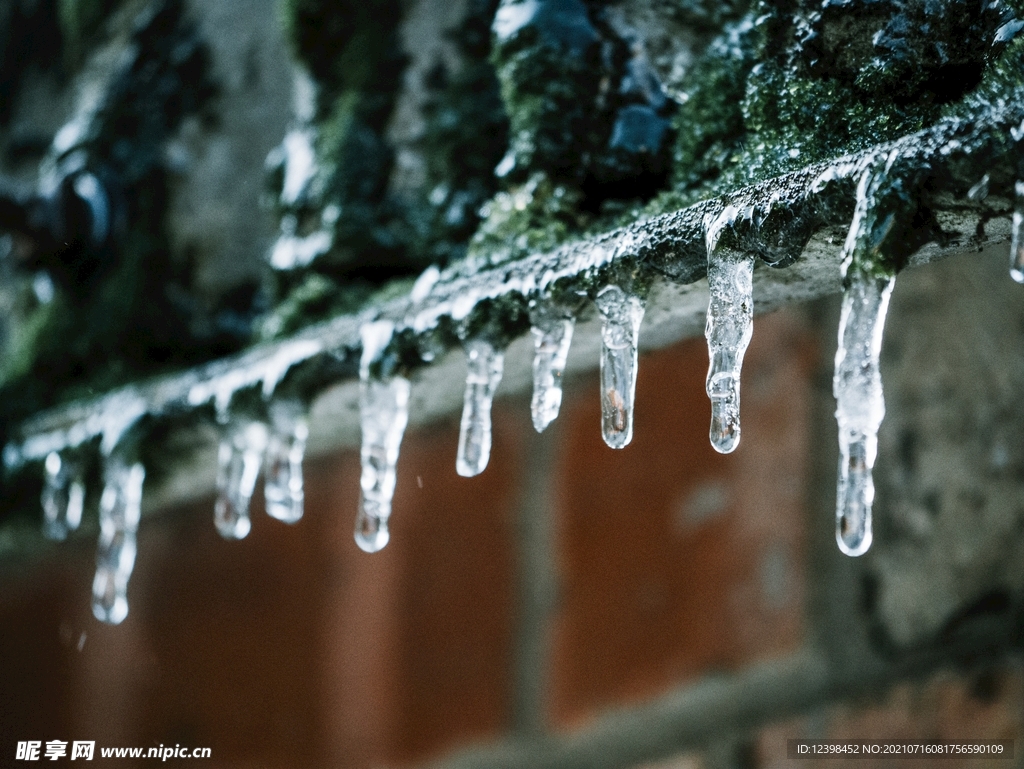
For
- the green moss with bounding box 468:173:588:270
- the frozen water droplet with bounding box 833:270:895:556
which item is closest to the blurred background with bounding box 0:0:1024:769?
the green moss with bounding box 468:173:588:270

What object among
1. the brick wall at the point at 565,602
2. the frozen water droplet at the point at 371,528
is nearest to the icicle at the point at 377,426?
the frozen water droplet at the point at 371,528

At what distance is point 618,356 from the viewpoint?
29 centimetres

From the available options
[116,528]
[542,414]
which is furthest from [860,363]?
[116,528]

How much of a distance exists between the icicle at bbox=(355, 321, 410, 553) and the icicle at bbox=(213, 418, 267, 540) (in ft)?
0.19

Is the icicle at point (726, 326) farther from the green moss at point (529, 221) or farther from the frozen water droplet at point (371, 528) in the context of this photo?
the frozen water droplet at point (371, 528)

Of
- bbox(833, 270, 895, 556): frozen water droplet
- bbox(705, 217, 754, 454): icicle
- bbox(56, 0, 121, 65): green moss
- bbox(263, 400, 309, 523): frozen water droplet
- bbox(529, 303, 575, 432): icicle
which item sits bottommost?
bbox(833, 270, 895, 556): frozen water droplet

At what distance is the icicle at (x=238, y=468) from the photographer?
0.43 meters

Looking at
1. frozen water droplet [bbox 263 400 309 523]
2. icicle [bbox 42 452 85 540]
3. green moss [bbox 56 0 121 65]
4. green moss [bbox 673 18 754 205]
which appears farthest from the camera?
green moss [bbox 56 0 121 65]

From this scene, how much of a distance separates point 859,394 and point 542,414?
12 centimetres

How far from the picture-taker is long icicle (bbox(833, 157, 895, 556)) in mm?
210

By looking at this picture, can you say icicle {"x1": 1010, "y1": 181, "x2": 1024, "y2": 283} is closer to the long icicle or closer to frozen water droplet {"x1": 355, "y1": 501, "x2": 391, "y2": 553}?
the long icicle

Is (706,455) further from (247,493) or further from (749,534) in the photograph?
(247,493)

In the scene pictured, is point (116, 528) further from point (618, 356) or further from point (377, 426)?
point (618, 356)

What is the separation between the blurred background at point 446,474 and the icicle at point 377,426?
0.05 meters
